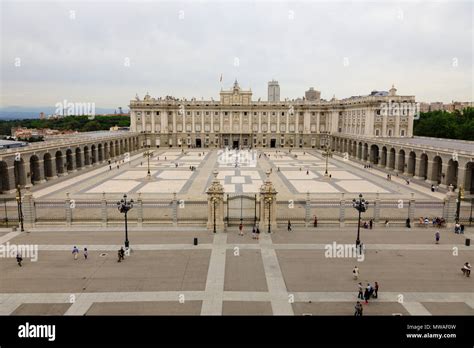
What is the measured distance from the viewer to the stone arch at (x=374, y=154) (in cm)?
7562

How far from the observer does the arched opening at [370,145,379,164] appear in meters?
75.7

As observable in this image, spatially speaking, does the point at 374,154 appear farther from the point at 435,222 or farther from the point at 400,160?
the point at 435,222

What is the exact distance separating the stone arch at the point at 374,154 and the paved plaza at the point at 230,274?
4753cm

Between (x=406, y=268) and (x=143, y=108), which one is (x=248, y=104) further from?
(x=406, y=268)

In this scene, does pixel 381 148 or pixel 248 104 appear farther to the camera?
pixel 248 104

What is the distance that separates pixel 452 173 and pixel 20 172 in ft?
181

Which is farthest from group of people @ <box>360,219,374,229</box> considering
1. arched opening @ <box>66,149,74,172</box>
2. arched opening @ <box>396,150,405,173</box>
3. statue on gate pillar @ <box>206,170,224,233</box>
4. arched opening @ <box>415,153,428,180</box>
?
arched opening @ <box>66,149,74,172</box>

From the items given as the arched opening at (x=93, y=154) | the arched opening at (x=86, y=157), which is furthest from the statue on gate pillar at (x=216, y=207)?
the arched opening at (x=93, y=154)

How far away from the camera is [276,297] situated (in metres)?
18.4

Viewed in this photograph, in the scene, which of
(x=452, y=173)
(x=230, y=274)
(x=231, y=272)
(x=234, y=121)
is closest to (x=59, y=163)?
(x=231, y=272)

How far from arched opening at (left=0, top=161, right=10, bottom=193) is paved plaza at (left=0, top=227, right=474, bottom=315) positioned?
2040 centimetres

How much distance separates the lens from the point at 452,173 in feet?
160
